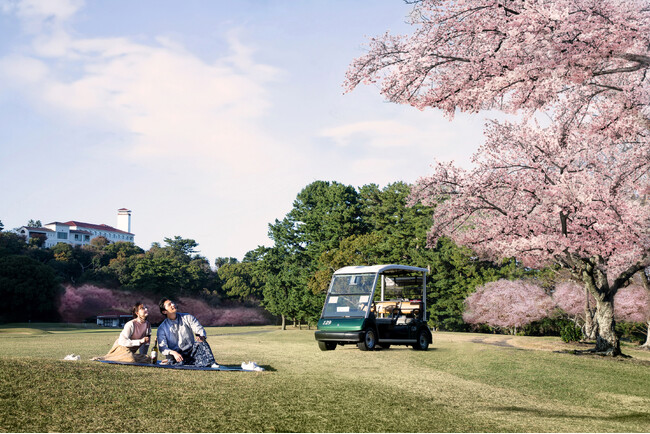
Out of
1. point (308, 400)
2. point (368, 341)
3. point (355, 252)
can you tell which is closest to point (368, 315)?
point (368, 341)

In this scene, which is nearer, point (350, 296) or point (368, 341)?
point (368, 341)

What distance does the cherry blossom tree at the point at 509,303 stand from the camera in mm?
36719

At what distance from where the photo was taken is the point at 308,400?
708 cm

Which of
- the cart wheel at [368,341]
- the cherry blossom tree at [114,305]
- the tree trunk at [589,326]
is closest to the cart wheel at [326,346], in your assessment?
the cart wheel at [368,341]

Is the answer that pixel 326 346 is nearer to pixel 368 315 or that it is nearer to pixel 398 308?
pixel 368 315

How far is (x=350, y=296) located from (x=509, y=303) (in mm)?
24543

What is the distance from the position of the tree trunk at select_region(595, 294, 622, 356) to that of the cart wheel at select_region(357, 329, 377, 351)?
7.67 meters

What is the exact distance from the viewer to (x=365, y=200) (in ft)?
183

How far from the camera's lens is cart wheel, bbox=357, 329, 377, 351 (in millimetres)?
15695

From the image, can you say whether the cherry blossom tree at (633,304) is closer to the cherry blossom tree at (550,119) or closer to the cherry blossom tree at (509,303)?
the cherry blossom tree at (509,303)

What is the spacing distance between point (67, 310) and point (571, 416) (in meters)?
53.1

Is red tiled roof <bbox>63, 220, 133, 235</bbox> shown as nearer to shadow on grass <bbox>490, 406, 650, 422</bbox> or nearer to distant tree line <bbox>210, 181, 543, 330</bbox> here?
distant tree line <bbox>210, 181, 543, 330</bbox>

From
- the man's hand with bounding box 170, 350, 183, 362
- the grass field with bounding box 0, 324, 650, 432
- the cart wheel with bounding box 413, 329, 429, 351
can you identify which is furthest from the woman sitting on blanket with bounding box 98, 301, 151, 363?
the cart wheel with bounding box 413, 329, 429, 351

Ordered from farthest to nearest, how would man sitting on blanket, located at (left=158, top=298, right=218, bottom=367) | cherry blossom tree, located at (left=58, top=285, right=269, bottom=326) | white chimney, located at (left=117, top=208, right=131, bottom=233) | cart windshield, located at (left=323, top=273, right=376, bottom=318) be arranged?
1. white chimney, located at (left=117, top=208, right=131, bottom=233)
2. cherry blossom tree, located at (left=58, top=285, right=269, bottom=326)
3. cart windshield, located at (left=323, top=273, right=376, bottom=318)
4. man sitting on blanket, located at (left=158, top=298, right=218, bottom=367)
